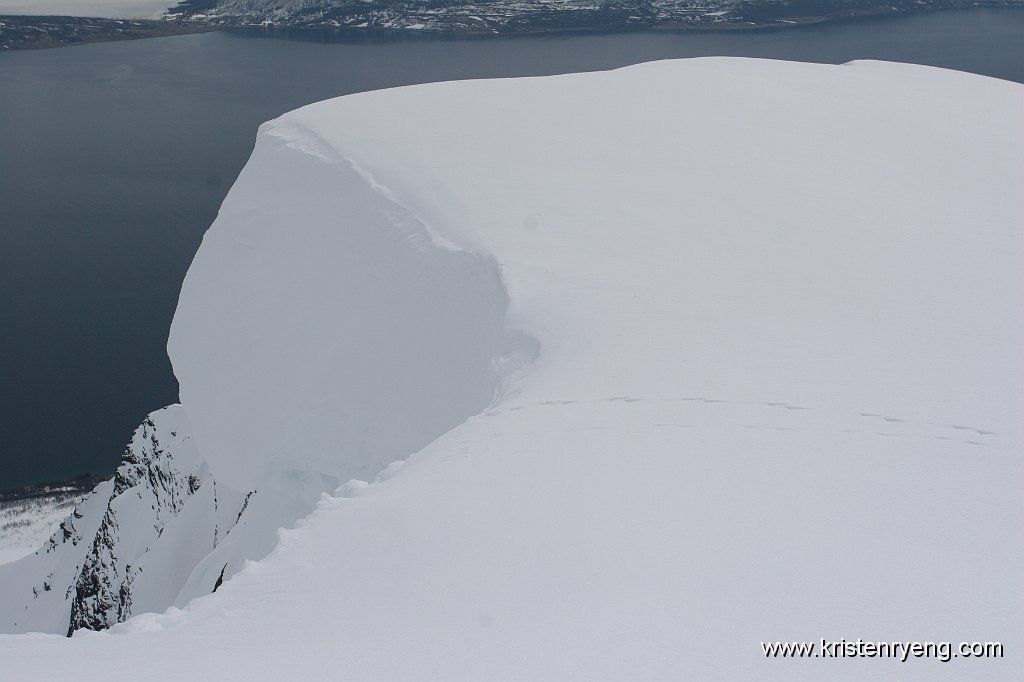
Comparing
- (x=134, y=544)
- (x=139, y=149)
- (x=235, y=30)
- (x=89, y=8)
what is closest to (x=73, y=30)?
(x=89, y=8)

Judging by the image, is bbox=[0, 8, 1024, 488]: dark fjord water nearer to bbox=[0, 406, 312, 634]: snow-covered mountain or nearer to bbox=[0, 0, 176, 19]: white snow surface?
bbox=[0, 406, 312, 634]: snow-covered mountain

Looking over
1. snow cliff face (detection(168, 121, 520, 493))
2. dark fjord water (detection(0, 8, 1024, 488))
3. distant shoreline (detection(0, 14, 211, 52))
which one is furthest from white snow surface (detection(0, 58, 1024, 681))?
distant shoreline (detection(0, 14, 211, 52))

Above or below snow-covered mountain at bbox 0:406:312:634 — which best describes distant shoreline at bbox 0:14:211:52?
above

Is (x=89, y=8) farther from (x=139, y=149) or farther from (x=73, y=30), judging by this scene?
(x=139, y=149)

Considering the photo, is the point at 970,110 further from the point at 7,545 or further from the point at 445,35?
the point at 445,35

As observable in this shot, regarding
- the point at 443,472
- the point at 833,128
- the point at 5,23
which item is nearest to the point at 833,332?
the point at 443,472

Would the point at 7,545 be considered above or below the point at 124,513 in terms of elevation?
below

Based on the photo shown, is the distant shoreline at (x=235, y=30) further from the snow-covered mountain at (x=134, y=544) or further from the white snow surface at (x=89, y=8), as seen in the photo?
the snow-covered mountain at (x=134, y=544)
